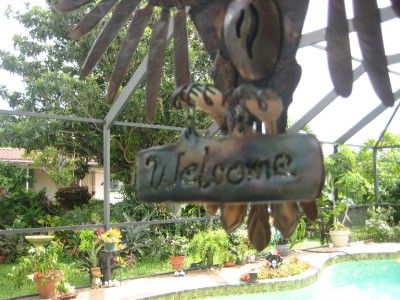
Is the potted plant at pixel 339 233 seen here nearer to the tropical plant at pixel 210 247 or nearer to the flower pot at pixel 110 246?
the tropical plant at pixel 210 247

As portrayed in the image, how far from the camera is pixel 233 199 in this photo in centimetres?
59

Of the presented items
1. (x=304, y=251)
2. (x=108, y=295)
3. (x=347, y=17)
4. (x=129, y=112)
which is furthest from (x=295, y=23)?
(x=304, y=251)

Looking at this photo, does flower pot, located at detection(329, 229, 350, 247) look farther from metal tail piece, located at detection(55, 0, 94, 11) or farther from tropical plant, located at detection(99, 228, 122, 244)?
Result: metal tail piece, located at detection(55, 0, 94, 11)

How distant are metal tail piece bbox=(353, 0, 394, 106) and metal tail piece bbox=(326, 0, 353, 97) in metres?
0.02

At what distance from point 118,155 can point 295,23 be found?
1124 cm

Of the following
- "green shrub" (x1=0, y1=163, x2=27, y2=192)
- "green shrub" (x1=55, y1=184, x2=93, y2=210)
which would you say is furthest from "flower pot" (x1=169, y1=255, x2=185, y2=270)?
"green shrub" (x1=55, y1=184, x2=93, y2=210)

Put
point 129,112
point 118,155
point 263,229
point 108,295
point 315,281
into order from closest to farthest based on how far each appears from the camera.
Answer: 1. point 263,229
2. point 108,295
3. point 315,281
4. point 129,112
5. point 118,155

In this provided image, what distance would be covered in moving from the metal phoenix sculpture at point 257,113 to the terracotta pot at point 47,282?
653cm

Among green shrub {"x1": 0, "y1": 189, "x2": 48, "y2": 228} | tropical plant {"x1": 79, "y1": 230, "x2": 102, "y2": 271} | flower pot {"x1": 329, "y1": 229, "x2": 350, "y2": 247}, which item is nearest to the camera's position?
tropical plant {"x1": 79, "y1": 230, "x2": 102, "y2": 271}

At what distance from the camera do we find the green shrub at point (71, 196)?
1292 centimetres

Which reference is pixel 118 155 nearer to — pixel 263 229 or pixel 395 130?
pixel 395 130

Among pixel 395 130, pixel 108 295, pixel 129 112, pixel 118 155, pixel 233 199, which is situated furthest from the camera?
pixel 395 130

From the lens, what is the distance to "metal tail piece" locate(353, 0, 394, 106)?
615 mm

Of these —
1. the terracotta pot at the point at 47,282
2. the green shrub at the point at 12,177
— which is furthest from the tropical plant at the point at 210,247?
the green shrub at the point at 12,177
